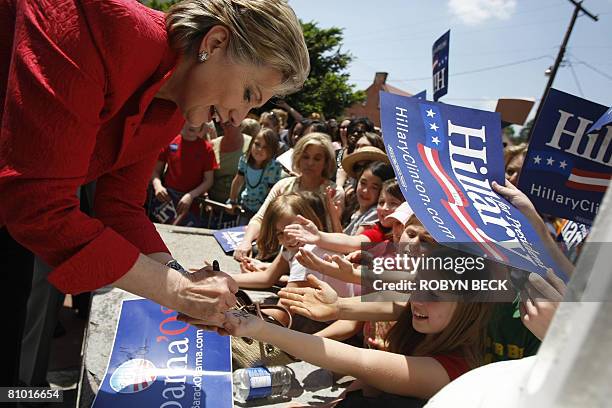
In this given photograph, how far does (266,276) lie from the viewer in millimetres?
2643

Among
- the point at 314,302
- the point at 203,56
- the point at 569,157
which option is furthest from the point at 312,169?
the point at 203,56

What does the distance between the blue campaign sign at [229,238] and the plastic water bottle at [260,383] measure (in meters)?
1.62

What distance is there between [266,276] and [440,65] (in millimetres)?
3125

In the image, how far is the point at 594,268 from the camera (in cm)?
38

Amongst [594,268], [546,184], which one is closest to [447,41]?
[546,184]

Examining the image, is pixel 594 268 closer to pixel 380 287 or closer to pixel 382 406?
pixel 382 406

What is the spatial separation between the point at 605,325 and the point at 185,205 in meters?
3.95

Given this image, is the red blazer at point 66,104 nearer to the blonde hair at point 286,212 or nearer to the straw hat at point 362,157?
the blonde hair at point 286,212

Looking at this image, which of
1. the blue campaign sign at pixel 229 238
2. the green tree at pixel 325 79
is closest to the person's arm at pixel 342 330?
the blue campaign sign at pixel 229 238

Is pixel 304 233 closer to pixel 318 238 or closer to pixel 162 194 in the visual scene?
pixel 318 238

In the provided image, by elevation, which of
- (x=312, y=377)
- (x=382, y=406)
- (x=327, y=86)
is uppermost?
(x=382, y=406)

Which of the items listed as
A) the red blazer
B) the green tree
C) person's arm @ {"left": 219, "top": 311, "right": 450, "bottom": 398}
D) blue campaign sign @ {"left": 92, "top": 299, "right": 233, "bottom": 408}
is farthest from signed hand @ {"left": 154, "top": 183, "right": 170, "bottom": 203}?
the green tree

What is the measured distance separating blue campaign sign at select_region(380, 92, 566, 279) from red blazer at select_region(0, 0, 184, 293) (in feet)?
2.14

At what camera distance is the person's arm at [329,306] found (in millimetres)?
1674
